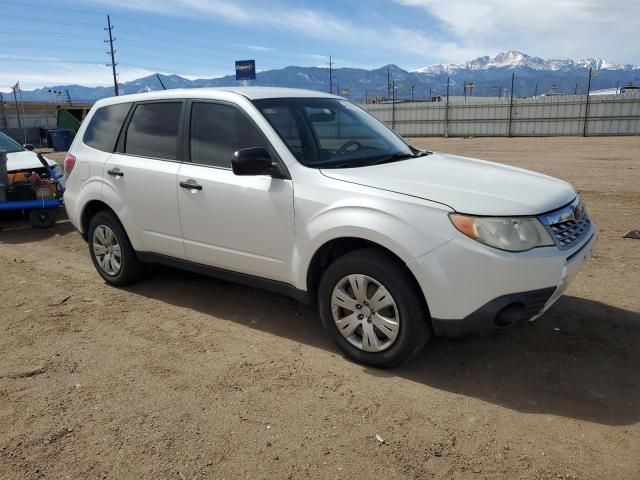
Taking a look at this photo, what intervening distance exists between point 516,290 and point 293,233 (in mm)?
1522

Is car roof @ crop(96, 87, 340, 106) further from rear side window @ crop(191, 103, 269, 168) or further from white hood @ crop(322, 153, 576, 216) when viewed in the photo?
white hood @ crop(322, 153, 576, 216)

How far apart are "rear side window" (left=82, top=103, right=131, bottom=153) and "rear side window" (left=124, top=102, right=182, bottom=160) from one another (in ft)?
0.62

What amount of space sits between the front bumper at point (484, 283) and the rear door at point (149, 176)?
2313mm

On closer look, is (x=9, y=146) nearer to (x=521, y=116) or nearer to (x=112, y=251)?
(x=112, y=251)

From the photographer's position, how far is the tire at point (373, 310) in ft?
10.9

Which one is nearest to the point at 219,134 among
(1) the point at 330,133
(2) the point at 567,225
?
(1) the point at 330,133

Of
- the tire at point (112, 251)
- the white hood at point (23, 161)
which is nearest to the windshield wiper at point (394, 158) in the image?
the tire at point (112, 251)

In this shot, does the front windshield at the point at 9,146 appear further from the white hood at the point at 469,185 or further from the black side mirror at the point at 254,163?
the white hood at the point at 469,185

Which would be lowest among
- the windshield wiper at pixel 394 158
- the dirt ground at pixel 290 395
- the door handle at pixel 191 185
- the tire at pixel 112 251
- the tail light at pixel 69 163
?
the dirt ground at pixel 290 395

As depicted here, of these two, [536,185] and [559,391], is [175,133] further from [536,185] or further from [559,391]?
[559,391]

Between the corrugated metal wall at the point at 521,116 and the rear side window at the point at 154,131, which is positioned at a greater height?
the rear side window at the point at 154,131

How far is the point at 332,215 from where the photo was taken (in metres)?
3.56

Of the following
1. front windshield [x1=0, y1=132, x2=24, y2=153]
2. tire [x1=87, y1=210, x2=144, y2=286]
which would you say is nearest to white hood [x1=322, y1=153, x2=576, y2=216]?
tire [x1=87, y1=210, x2=144, y2=286]

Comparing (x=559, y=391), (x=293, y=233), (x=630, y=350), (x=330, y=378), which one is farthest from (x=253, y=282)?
(x=630, y=350)
